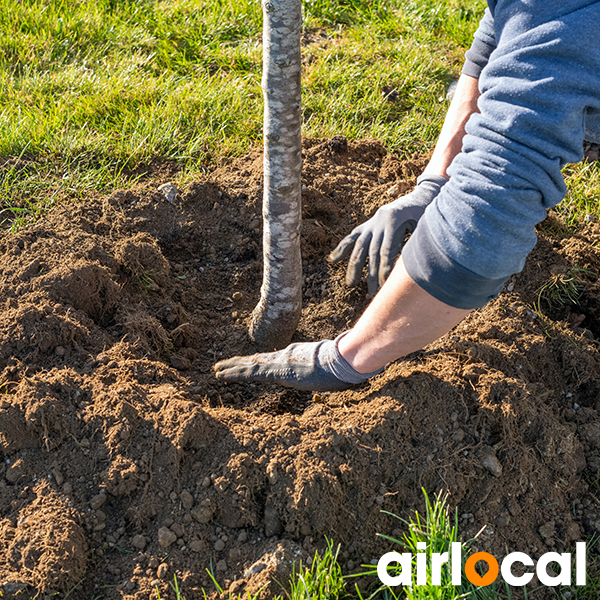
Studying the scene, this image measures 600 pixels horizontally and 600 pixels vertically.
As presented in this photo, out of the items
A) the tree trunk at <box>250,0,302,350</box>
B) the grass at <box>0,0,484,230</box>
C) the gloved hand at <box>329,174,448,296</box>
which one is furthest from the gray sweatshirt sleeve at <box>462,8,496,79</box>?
the grass at <box>0,0,484,230</box>

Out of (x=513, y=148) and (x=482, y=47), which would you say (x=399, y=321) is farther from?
(x=482, y=47)

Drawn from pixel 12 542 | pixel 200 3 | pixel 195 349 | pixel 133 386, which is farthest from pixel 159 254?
pixel 200 3

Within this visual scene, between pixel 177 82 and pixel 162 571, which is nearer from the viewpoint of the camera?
pixel 162 571

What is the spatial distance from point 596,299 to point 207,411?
6.42 feet

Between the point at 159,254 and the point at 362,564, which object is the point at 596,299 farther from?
the point at 159,254

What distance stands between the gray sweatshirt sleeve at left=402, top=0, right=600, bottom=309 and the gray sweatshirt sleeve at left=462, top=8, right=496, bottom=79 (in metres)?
0.92

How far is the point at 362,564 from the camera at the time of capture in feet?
6.07

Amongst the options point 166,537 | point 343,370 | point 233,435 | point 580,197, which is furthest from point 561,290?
point 166,537

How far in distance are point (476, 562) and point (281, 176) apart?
1.51 m

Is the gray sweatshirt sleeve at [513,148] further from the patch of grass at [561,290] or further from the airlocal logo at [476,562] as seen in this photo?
the patch of grass at [561,290]

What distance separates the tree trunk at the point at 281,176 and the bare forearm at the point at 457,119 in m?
0.75

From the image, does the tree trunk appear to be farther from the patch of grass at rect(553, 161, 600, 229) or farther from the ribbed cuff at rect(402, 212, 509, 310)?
the patch of grass at rect(553, 161, 600, 229)

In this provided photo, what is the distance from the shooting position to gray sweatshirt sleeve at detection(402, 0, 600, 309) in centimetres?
134

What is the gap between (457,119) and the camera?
2.56 metres
